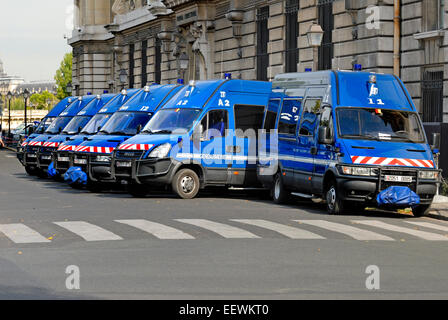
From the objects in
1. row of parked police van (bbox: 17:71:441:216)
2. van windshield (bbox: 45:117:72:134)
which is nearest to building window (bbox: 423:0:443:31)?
row of parked police van (bbox: 17:71:441:216)

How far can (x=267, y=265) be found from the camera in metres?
11.2

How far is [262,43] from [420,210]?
20.5 metres

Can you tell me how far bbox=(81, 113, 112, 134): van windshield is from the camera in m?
26.8

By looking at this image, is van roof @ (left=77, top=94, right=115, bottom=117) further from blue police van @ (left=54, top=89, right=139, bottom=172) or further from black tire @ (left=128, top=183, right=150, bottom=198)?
black tire @ (left=128, top=183, right=150, bottom=198)

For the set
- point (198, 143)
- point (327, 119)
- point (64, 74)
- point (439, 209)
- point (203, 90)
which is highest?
point (64, 74)

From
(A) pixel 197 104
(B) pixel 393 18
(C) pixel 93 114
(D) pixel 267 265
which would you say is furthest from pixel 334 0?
(D) pixel 267 265

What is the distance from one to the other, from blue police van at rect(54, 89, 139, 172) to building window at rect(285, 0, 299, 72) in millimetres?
9111

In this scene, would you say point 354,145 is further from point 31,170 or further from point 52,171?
point 31,170

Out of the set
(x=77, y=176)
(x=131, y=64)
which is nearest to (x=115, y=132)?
(x=77, y=176)

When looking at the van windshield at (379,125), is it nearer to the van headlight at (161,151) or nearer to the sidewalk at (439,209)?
the sidewalk at (439,209)

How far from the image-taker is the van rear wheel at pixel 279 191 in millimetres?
21250

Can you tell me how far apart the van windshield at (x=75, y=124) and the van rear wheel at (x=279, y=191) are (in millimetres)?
9531

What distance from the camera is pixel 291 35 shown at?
3538 cm

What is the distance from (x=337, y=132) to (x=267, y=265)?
25.0 ft
